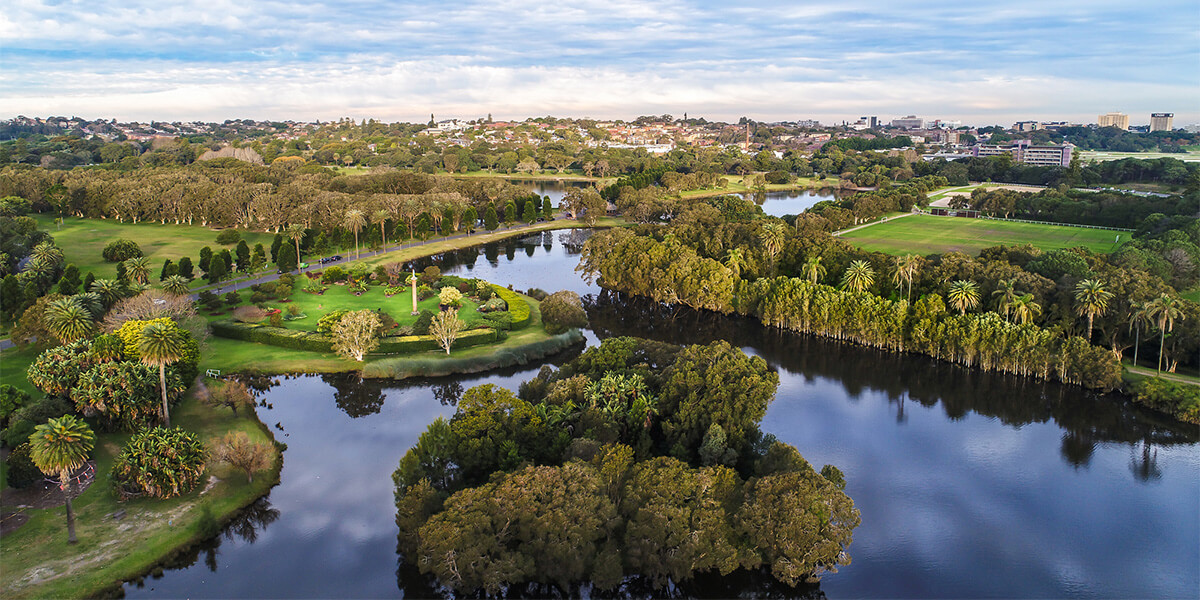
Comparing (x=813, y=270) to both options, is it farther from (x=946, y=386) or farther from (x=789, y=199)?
A: (x=789, y=199)

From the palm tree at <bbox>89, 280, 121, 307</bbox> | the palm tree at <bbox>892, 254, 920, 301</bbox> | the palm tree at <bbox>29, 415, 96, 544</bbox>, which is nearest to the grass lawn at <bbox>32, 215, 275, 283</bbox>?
the palm tree at <bbox>89, 280, 121, 307</bbox>

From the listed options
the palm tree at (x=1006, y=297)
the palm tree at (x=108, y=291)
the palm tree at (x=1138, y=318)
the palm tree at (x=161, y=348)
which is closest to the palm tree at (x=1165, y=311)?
the palm tree at (x=1138, y=318)

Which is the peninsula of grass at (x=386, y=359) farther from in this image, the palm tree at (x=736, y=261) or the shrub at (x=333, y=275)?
the palm tree at (x=736, y=261)

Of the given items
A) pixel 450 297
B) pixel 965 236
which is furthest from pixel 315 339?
pixel 965 236

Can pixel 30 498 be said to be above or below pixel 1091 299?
below

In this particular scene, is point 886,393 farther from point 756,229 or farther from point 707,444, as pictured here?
point 756,229

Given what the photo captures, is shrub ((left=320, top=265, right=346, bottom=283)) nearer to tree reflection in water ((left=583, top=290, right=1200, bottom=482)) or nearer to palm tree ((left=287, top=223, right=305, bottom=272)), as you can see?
palm tree ((left=287, top=223, right=305, bottom=272))
